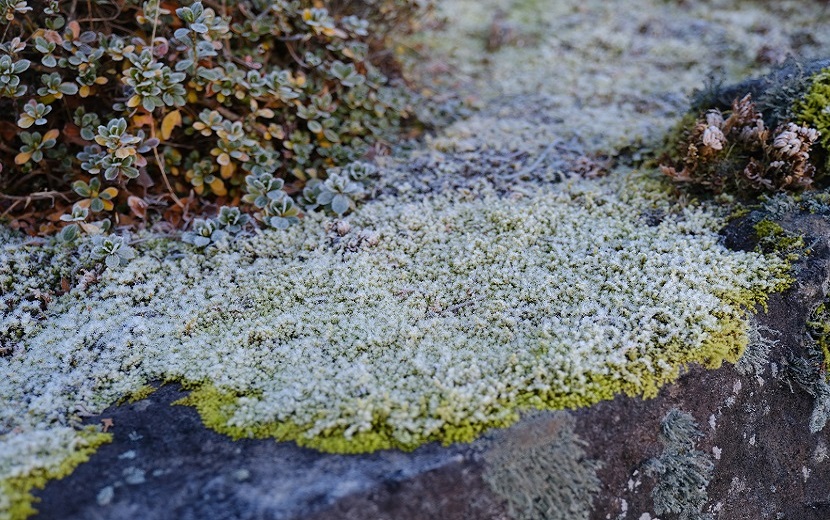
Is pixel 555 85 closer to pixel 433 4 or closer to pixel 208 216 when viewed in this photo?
pixel 433 4

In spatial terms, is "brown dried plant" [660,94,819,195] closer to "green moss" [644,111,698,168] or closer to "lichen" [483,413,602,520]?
"green moss" [644,111,698,168]

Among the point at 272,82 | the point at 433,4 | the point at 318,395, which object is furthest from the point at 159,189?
the point at 433,4

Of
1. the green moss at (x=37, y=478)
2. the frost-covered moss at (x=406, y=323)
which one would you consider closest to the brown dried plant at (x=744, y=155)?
the frost-covered moss at (x=406, y=323)

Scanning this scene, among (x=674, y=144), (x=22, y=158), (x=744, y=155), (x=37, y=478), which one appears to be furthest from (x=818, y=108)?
(x=22, y=158)

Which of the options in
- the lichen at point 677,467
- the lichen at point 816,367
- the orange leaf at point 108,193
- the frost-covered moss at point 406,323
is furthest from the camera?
the orange leaf at point 108,193

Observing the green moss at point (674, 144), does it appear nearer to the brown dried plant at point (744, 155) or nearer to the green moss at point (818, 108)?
the brown dried plant at point (744, 155)

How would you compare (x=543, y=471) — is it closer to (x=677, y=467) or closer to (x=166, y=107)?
(x=677, y=467)

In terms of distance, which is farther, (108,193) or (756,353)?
(108,193)
